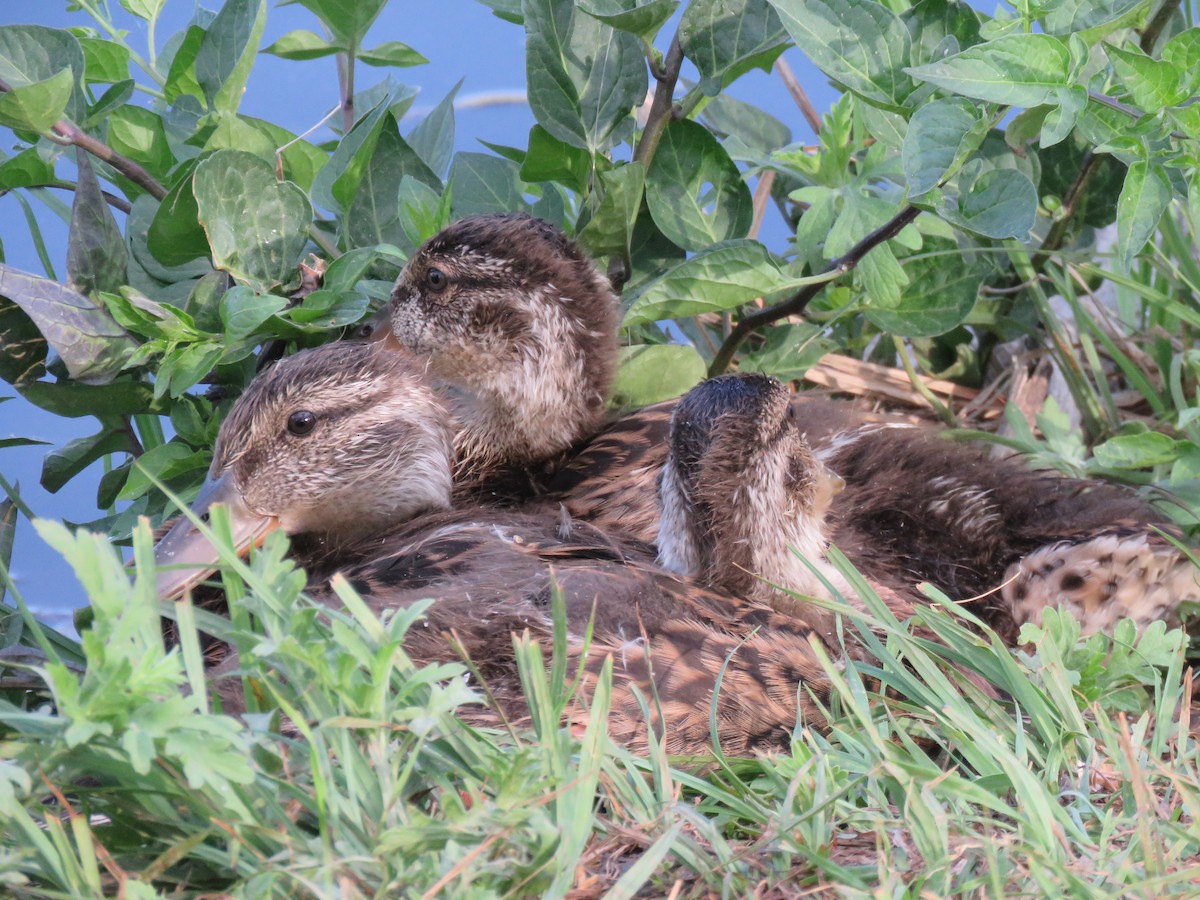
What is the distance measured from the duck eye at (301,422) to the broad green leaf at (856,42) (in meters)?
1.16

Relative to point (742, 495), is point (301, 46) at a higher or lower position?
higher

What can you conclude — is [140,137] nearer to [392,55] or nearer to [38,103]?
[38,103]

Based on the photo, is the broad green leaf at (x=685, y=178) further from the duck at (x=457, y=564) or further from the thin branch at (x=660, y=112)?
the duck at (x=457, y=564)

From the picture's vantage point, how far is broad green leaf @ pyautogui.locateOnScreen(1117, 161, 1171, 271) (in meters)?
2.00

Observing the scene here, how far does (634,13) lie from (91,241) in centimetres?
122

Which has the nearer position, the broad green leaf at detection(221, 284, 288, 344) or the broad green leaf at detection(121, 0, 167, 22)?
the broad green leaf at detection(221, 284, 288, 344)

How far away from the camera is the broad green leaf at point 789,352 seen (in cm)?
292

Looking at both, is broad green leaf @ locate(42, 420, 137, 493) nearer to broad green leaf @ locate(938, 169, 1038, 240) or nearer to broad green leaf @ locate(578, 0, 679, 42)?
broad green leaf @ locate(578, 0, 679, 42)

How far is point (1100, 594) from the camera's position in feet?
7.47

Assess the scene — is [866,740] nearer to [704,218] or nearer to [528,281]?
[528,281]

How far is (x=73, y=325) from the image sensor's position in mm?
2504

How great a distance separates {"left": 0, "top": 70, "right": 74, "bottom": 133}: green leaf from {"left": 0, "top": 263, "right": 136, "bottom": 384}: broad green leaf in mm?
302

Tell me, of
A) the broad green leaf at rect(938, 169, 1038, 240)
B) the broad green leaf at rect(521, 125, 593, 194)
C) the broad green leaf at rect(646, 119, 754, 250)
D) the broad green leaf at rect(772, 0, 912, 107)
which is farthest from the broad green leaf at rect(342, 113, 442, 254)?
the broad green leaf at rect(938, 169, 1038, 240)

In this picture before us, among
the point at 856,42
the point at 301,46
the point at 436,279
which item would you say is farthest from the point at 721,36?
the point at 301,46
